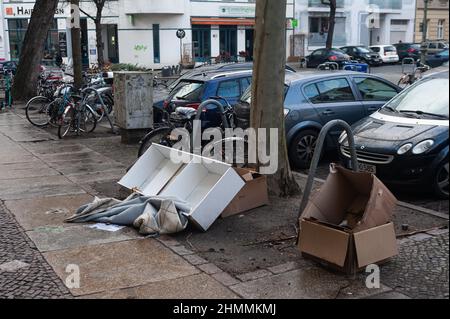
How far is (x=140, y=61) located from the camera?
4316 cm

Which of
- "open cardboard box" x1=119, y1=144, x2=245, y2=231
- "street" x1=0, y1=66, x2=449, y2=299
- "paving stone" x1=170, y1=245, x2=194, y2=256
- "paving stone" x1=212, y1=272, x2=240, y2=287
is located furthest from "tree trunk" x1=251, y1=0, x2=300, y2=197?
"paving stone" x1=212, y1=272, x2=240, y2=287

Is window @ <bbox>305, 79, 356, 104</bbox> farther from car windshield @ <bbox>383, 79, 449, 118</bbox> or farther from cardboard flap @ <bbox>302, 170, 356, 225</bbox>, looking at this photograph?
cardboard flap @ <bbox>302, 170, 356, 225</bbox>

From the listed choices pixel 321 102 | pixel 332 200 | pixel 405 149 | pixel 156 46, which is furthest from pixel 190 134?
pixel 156 46

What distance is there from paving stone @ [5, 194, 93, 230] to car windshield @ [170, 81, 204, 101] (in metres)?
3.86

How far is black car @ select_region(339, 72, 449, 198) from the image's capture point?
6.69 meters

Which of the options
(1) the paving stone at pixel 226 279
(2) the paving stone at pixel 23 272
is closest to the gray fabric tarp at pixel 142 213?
(2) the paving stone at pixel 23 272

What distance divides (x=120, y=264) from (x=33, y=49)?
1669 cm

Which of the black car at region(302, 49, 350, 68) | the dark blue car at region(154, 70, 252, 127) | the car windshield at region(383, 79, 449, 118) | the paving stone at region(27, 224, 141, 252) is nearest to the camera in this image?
the paving stone at region(27, 224, 141, 252)

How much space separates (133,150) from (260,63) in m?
4.74

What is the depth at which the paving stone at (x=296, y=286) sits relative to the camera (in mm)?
4277

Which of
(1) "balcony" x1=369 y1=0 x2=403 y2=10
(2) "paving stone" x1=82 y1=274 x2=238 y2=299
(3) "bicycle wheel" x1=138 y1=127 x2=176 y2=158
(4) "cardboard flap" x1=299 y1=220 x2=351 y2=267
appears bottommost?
(2) "paving stone" x1=82 y1=274 x2=238 y2=299

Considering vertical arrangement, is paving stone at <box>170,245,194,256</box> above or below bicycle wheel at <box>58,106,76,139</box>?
below
